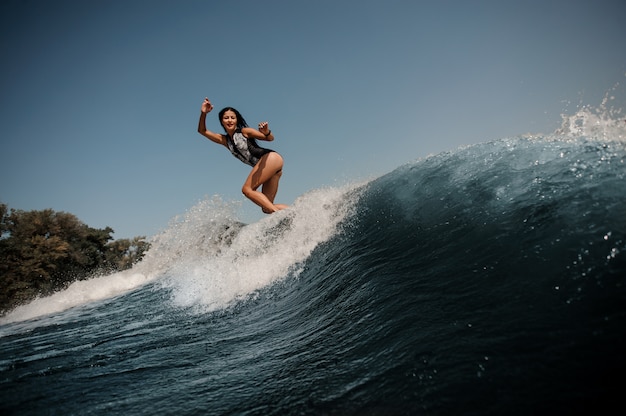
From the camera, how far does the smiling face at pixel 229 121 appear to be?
21.0 feet

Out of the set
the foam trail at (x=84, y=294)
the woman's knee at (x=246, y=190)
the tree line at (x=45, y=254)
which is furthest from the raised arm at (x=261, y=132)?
the tree line at (x=45, y=254)

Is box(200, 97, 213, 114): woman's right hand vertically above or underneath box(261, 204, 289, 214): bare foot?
above

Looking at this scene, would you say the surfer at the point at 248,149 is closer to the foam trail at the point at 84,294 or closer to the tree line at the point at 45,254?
the foam trail at the point at 84,294

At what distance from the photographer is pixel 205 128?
256 inches

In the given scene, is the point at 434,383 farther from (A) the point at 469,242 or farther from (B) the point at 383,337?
(A) the point at 469,242

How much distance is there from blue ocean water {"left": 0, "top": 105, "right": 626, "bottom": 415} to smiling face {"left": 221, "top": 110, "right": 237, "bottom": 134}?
2.91 m

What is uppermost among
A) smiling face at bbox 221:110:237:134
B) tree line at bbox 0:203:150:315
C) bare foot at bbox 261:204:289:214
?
tree line at bbox 0:203:150:315

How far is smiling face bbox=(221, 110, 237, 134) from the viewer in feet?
21.0

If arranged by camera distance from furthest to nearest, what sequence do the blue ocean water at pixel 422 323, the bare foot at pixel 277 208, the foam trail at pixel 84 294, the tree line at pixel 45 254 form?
the tree line at pixel 45 254
the foam trail at pixel 84 294
the bare foot at pixel 277 208
the blue ocean water at pixel 422 323

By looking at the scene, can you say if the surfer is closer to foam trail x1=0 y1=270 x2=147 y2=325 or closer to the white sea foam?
the white sea foam

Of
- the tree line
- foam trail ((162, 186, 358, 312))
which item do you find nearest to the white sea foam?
foam trail ((162, 186, 358, 312))

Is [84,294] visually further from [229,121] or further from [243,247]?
[229,121]

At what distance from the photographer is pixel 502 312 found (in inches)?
70.1

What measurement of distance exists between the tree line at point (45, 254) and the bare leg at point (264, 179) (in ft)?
77.5
